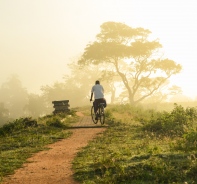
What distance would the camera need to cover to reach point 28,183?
22.9 ft

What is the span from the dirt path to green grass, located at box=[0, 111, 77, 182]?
0.33 m

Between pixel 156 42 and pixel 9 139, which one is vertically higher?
pixel 156 42

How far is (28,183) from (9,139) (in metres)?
6.73

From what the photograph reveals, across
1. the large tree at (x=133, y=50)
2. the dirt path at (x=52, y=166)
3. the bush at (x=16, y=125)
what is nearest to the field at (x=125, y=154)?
the bush at (x=16, y=125)

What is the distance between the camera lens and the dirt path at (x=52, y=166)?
7.17 metres

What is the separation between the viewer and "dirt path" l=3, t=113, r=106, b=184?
7168mm

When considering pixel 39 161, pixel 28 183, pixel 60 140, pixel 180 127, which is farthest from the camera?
pixel 180 127

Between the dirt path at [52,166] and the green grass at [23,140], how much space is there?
0.33m

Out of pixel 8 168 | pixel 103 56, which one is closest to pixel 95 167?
pixel 8 168

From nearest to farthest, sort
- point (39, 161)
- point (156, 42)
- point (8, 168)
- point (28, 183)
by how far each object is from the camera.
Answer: point (28, 183)
point (8, 168)
point (39, 161)
point (156, 42)

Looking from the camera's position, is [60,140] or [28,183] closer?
[28,183]

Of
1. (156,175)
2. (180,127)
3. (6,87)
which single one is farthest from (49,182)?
(6,87)

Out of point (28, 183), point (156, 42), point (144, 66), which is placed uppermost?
point (156, 42)

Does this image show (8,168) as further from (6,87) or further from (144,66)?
(6,87)
